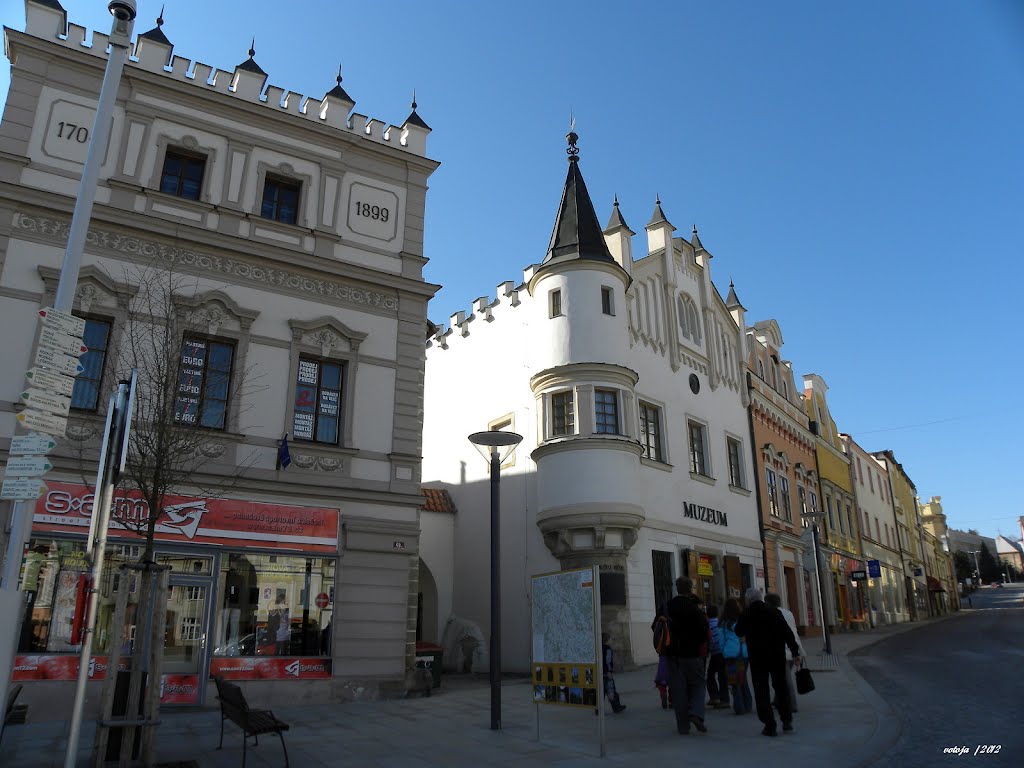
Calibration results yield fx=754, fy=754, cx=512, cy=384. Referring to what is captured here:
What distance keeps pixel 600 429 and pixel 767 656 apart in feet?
36.6

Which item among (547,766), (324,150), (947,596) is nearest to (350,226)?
(324,150)

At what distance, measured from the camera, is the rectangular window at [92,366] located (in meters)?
13.3

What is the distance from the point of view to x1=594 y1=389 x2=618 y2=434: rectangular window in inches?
795

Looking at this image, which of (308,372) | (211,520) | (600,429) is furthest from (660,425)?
(211,520)

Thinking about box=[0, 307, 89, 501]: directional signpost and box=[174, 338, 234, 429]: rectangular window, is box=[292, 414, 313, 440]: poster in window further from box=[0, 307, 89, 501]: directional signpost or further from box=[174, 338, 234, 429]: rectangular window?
box=[0, 307, 89, 501]: directional signpost

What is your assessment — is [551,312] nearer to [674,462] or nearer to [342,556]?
[674,462]

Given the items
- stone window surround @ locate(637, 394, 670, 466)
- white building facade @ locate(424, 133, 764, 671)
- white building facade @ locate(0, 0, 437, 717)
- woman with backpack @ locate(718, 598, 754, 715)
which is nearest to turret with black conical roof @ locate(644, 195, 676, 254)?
white building facade @ locate(424, 133, 764, 671)

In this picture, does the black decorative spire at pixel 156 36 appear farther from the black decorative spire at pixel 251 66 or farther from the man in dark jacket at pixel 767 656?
the man in dark jacket at pixel 767 656

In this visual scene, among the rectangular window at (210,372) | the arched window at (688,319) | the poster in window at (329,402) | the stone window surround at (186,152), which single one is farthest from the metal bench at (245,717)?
the arched window at (688,319)

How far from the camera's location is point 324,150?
55.8 ft

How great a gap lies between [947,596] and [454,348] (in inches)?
2694

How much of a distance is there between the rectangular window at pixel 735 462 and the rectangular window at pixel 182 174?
19.6 metres

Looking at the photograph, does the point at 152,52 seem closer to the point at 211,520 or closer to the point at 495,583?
the point at 211,520

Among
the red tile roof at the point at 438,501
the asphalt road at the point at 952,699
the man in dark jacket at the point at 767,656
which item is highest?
the red tile roof at the point at 438,501
